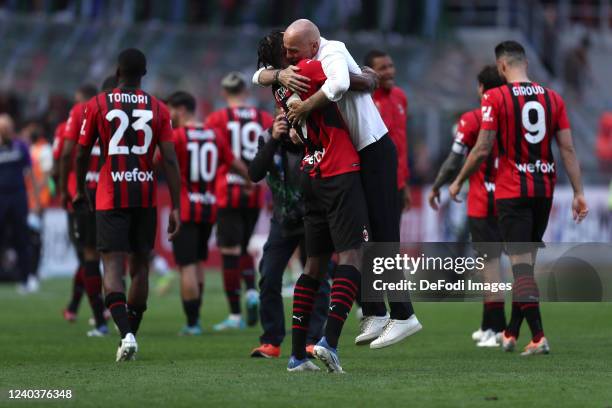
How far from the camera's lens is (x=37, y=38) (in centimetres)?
2686

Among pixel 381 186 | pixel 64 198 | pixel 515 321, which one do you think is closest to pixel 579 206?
pixel 515 321

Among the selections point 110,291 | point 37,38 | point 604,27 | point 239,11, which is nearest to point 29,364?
point 110,291

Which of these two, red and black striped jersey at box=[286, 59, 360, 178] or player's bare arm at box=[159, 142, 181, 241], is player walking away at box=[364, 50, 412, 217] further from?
red and black striped jersey at box=[286, 59, 360, 178]

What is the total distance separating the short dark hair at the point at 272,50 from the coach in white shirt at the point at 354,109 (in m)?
0.11

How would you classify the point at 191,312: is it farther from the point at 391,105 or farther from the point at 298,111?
the point at 298,111

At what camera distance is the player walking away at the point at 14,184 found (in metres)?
19.0

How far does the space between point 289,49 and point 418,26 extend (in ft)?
78.1

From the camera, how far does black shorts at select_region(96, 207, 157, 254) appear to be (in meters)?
10.1

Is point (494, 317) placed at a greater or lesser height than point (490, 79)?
lesser

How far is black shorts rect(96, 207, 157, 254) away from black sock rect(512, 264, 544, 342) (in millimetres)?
2576

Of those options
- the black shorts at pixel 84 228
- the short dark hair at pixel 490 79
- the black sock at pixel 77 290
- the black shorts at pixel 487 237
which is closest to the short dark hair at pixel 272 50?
the short dark hair at pixel 490 79

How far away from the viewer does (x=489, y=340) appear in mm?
11461

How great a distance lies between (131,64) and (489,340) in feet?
11.6

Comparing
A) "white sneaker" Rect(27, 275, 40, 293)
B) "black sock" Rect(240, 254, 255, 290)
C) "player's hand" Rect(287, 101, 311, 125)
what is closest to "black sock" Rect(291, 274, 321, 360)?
"player's hand" Rect(287, 101, 311, 125)
